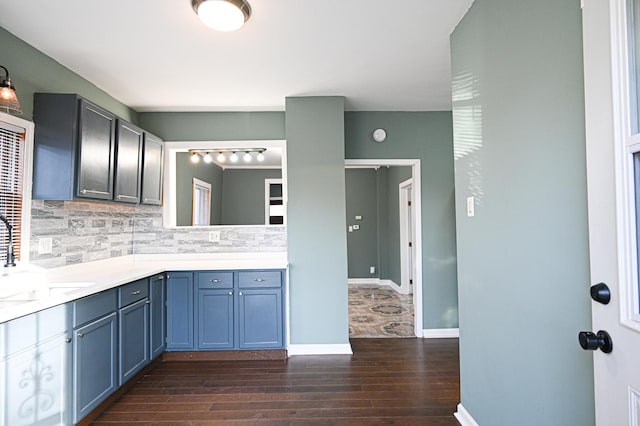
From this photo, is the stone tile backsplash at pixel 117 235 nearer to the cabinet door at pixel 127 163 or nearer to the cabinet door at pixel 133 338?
the cabinet door at pixel 127 163

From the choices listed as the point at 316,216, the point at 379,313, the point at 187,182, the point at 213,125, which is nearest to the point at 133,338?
the point at 316,216

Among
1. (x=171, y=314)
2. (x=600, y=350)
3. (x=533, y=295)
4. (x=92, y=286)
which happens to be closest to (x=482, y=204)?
(x=533, y=295)

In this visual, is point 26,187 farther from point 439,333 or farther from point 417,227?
point 439,333

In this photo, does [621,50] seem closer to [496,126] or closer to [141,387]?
[496,126]

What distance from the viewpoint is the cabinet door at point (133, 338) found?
2.57m

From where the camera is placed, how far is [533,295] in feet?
4.80

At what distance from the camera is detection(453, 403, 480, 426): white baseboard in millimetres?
2086

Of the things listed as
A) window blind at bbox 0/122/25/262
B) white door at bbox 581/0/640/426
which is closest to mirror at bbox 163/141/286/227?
window blind at bbox 0/122/25/262

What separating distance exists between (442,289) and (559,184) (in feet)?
9.39

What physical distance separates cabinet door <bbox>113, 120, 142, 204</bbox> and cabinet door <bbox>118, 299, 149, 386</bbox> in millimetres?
969

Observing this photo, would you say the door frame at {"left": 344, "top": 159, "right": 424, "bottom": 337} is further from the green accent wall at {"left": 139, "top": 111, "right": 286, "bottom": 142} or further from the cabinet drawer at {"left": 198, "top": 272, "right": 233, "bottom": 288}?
the cabinet drawer at {"left": 198, "top": 272, "right": 233, "bottom": 288}

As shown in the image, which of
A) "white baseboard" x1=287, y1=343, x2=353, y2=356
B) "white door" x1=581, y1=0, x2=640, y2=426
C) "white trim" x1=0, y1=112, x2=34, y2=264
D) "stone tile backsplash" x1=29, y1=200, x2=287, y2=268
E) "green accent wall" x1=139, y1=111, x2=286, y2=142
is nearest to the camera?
"white door" x1=581, y1=0, x2=640, y2=426

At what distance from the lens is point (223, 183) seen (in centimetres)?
702

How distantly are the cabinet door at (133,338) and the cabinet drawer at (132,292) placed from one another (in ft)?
0.13
